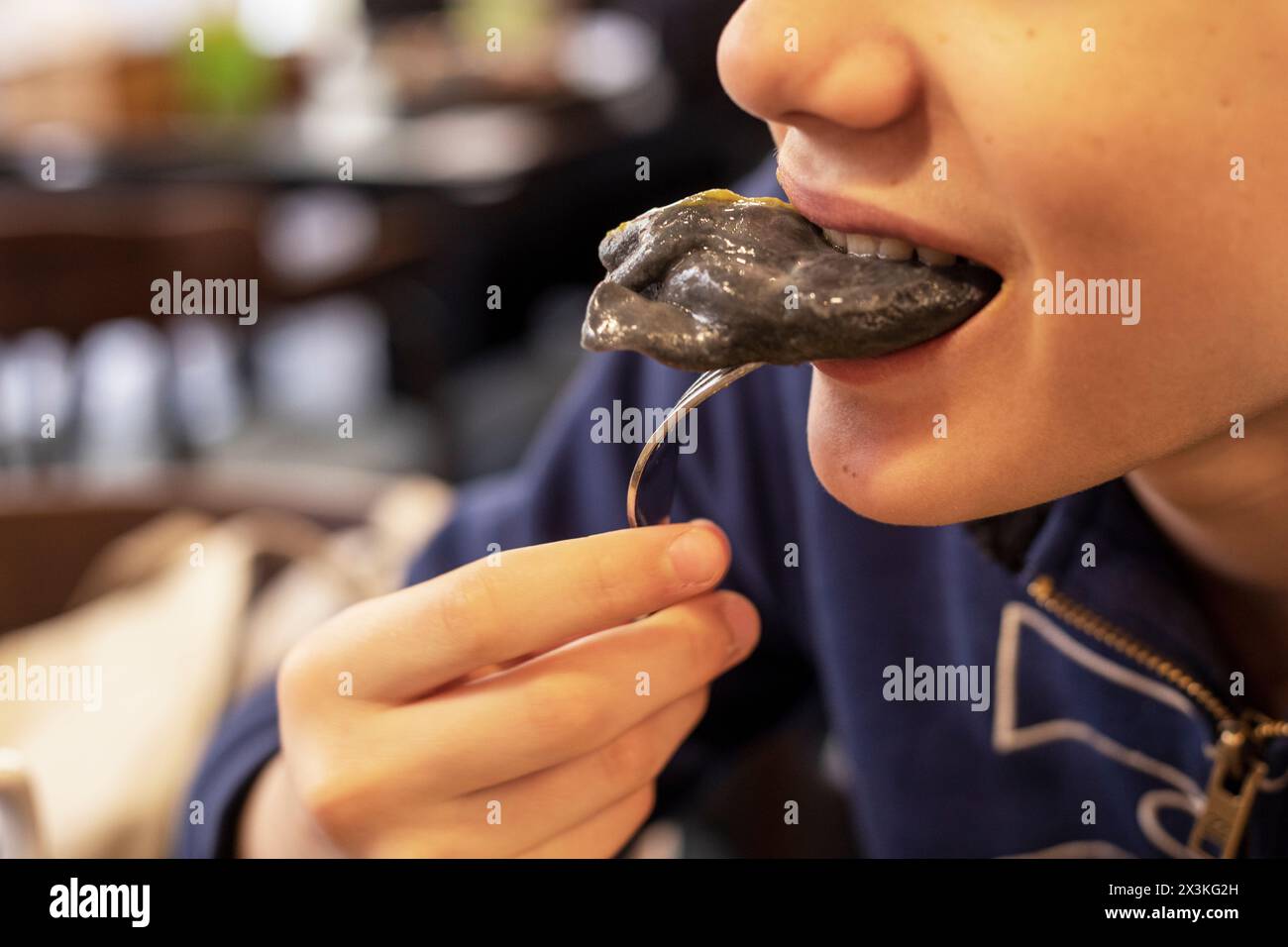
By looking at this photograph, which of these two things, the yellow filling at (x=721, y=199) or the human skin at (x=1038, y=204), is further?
the yellow filling at (x=721, y=199)

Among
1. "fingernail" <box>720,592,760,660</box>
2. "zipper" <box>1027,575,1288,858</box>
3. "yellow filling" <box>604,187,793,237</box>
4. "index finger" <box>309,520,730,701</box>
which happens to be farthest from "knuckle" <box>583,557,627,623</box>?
"zipper" <box>1027,575,1288,858</box>

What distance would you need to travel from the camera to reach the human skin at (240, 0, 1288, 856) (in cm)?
59

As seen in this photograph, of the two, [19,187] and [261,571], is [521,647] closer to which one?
[261,571]

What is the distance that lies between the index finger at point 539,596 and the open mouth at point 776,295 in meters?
0.12

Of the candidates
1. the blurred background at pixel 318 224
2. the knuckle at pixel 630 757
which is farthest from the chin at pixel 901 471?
the blurred background at pixel 318 224

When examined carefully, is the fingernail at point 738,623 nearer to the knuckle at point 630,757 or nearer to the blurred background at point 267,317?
the knuckle at point 630,757

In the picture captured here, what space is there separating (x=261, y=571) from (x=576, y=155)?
291 centimetres

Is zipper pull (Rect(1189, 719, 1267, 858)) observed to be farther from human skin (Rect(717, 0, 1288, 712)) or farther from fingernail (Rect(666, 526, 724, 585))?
fingernail (Rect(666, 526, 724, 585))

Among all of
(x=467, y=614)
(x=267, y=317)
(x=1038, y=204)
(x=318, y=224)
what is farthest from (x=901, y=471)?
(x=318, y=224)

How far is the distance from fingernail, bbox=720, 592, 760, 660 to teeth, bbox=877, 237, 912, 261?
25 centimetres

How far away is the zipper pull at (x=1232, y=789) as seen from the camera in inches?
32.6

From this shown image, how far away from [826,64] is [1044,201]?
0.40ft

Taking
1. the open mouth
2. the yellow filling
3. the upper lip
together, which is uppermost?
the yellow filling

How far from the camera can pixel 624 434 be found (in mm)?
1151
